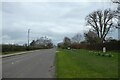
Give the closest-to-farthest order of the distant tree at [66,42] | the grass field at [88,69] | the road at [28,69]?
the grass field at [88,69]
the road at [28,69]
the distant tree at [66,42]

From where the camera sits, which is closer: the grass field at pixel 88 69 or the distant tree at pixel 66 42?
the grass field at pixel 88 69

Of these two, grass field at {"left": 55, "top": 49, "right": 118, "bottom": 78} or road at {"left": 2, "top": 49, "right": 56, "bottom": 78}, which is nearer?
grass field at {"left": 55, "top": 49, "right": 118, "bottom": 78}

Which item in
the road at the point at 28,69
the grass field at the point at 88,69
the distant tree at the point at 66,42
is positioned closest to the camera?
the grass field at the point at 88,69

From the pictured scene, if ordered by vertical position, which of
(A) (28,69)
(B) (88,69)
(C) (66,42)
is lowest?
(A) (28,69)

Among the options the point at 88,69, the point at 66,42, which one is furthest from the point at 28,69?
the point at 66,42

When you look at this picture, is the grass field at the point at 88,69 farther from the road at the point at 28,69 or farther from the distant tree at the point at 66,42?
the distant tree at the point at 66,42

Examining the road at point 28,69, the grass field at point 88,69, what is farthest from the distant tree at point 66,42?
the grass field at point 88,69

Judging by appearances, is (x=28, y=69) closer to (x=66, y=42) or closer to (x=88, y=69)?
(x=88, y=69)

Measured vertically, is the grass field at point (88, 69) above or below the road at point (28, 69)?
above

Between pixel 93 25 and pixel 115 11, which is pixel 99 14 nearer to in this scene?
pixel 93 25

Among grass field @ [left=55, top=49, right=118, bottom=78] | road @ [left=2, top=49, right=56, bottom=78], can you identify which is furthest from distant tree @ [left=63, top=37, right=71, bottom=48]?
grass field @ [left=55, top=49, right=118, bottom=78]

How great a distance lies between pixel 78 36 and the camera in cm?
18025

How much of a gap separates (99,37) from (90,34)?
11707 mm

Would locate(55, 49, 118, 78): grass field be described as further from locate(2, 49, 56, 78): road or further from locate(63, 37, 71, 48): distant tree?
locate(63, 37, 71, 48): distant tree
